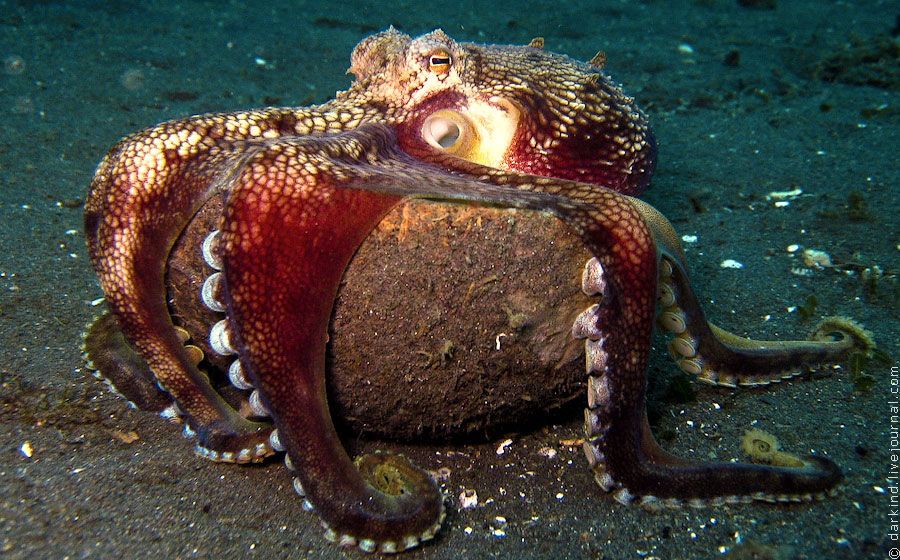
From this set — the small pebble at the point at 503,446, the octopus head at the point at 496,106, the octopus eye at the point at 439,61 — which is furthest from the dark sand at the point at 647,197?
the octopus eye at the point at 439,61

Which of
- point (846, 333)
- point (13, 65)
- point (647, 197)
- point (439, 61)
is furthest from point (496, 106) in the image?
point (13, 65)

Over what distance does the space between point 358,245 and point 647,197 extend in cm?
404

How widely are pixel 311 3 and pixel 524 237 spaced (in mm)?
11409

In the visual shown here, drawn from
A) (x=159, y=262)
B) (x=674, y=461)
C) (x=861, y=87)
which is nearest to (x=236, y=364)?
(x=159, y=262)

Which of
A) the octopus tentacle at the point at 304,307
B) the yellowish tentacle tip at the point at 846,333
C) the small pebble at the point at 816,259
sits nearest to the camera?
the octopus tentacle at the point at 304,307

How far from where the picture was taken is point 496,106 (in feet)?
8.83

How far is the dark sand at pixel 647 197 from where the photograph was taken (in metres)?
2.38

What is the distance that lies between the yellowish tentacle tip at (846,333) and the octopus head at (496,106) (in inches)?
63.4

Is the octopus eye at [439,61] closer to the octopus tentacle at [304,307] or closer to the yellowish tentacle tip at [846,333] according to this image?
the octopus tentacle at [304,307]

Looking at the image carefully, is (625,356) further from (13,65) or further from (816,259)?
(13,65)

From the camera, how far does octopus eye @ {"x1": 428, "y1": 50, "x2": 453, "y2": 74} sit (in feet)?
8.64

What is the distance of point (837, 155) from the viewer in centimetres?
576

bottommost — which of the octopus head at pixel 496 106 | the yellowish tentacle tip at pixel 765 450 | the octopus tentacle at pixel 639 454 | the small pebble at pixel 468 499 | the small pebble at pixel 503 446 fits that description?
the small pebble at pixel 468 499

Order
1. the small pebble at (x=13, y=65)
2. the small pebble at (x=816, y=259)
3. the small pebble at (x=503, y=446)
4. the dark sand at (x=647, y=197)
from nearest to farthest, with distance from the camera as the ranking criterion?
the dark sand at (x=647, y=197) → the small pebble at (x=503, y=446) → the small pebble at (x=816, y=259) → the small pebble at (x=13, y=65)
